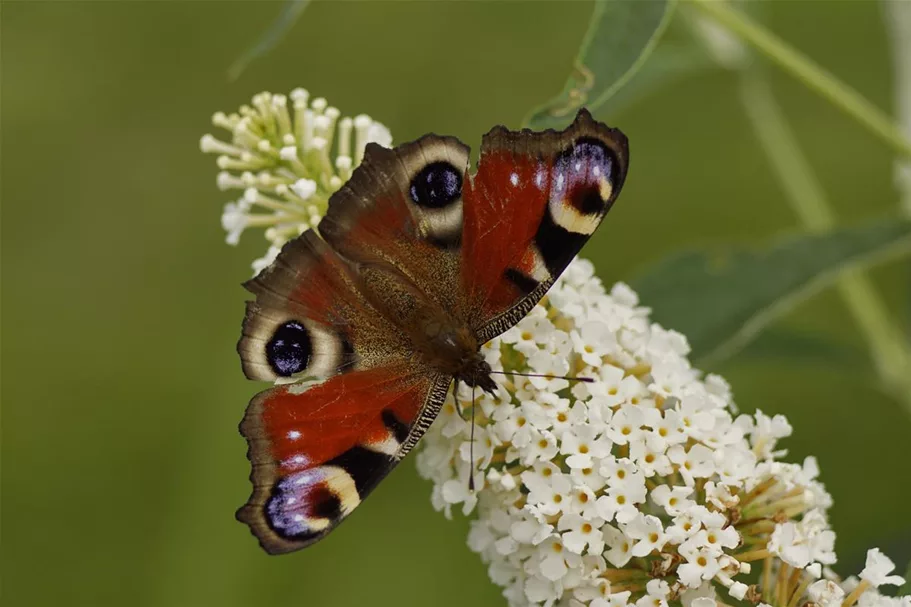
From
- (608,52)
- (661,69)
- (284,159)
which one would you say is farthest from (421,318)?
(661,69)

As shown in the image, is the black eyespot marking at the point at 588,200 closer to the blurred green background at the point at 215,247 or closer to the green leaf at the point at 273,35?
the green leaf at the point at 273,35

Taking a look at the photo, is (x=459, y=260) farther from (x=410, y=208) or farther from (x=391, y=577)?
(x=391, y=577)

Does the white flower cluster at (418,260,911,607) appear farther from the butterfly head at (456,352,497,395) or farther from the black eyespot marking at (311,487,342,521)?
the black eyespot marking at (311,487,342,521)

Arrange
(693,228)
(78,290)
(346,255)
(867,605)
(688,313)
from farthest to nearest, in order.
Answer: (78,290) → (693,228) → (688,313) → (346,255) → (867,605)

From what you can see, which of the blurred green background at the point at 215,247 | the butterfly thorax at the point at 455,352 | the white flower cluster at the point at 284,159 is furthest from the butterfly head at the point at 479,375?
the blurred green background at the point at 215,247

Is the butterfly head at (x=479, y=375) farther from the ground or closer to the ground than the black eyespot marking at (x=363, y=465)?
farther from the ground

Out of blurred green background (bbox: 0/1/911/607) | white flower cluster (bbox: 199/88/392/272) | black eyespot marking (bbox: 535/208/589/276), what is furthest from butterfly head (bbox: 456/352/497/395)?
blurred green background (bbox: 0/1/911/607)

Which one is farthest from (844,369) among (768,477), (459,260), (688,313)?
(459,260)

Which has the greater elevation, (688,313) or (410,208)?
(688,313)
